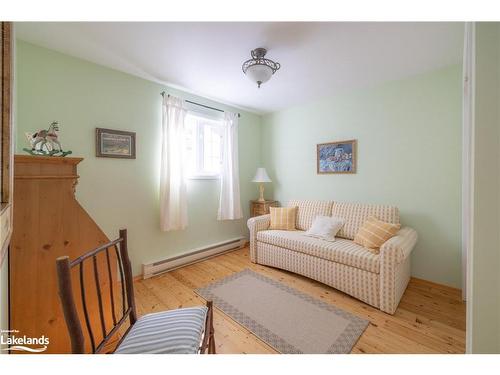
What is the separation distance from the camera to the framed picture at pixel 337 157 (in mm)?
2838

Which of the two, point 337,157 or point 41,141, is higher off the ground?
point 337,157

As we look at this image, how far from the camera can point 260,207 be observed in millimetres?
3596

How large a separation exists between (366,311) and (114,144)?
3.11 m

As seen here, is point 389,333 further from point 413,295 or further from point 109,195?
point 109,195

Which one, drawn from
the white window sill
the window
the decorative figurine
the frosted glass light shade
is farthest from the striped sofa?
the decorative figurine

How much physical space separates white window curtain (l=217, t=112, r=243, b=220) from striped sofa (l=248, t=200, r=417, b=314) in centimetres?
58

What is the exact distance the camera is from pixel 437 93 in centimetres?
223

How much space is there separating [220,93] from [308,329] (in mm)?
3004

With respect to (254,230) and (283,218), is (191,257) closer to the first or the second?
(254,230)

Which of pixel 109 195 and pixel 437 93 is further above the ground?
pixel 437 93

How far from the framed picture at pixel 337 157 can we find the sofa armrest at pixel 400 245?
106 centimetres

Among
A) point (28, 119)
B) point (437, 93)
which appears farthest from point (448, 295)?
point (28, 119)

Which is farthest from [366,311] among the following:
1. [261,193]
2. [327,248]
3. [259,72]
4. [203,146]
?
[203,146]

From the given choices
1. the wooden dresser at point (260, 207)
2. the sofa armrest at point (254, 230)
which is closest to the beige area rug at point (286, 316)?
the sofa armrest at point (254, 230)
